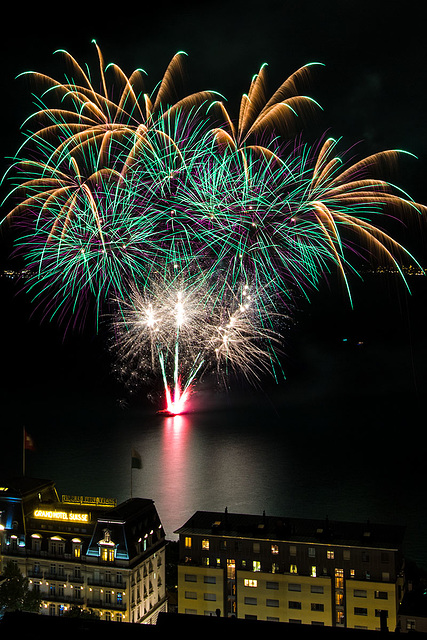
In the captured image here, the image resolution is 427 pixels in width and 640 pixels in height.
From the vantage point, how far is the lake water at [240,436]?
24875 mm

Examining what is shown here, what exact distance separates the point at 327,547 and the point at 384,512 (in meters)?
9.41

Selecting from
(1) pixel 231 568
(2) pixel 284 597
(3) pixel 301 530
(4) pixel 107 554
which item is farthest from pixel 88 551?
(3) pixel 301 530

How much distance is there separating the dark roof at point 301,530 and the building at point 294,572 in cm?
2

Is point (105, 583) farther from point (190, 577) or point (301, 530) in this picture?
point (301, 530)

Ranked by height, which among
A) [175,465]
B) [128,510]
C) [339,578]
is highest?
[128,510]

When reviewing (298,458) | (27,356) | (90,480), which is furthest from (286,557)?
(27,356)

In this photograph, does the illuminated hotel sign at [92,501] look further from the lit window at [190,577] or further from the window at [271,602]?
the window at [271,602]

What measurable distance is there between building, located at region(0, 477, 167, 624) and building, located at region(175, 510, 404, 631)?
1.09m

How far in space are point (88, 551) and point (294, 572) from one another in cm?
441

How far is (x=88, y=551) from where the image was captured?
15984mm

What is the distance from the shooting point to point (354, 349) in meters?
57.9

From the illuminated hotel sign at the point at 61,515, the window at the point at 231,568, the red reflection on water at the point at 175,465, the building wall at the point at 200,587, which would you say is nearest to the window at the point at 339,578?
the window at the point at 231,568

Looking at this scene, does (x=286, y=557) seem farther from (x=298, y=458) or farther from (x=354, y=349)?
(x=354, y=349)

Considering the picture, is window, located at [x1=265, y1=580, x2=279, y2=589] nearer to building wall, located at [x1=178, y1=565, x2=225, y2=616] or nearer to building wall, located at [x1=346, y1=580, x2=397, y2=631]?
building wall, located at [x1=178, y1=565, x2=225, y2=616]
